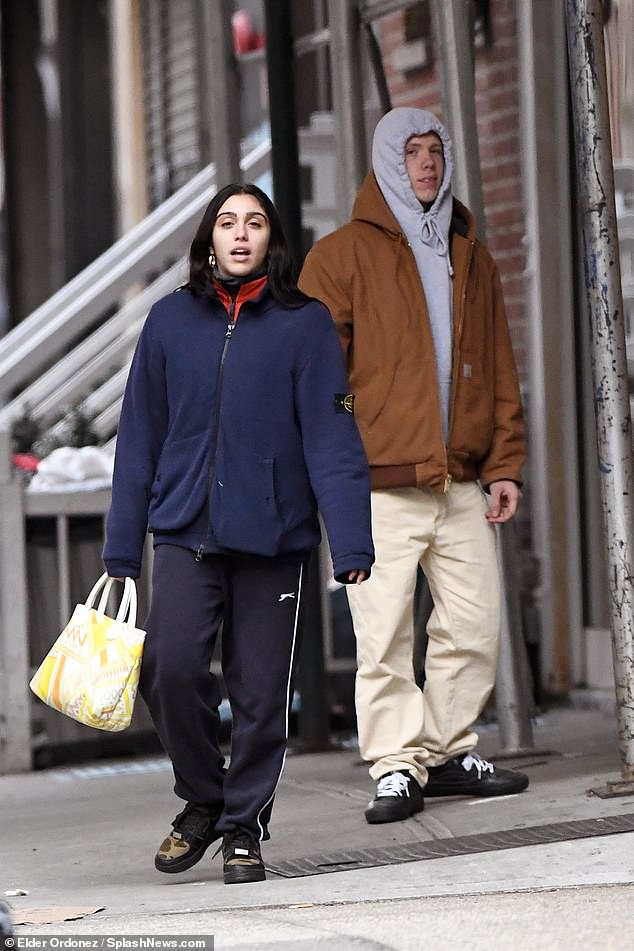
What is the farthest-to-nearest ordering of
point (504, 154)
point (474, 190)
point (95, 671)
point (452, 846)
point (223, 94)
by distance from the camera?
1. point (504, 154)
2. point (223, 94)
3. point (474, 190)
4. point (452, 846)
5. point (95, 671)

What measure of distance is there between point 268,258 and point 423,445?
91 cm

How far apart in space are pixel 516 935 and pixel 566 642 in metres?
4.09

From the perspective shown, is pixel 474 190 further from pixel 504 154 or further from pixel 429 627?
pixel 504 154

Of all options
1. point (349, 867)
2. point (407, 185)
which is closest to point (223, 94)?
point (407, 185)

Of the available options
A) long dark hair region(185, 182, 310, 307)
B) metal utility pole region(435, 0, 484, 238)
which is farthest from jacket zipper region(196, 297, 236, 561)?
metal utility pole region(435, 0, 484, 238)

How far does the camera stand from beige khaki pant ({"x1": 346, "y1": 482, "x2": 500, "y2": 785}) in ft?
17.3

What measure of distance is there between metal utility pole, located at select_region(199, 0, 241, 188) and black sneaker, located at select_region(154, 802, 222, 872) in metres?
3.39

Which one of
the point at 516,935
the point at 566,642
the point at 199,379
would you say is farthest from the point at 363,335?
the point at 566,642

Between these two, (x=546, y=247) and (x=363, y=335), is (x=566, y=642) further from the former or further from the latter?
(x=363, y=335)

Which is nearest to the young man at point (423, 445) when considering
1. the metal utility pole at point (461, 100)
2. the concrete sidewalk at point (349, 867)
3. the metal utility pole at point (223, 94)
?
the concrete sidewalk at point (349, 867)

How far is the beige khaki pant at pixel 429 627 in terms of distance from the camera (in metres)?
5.29

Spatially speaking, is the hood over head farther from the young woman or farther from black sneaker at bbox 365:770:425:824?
black sneaker at bbox 365:770:425:824

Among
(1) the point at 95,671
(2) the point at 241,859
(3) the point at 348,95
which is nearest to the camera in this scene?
(1) the point at 95,671

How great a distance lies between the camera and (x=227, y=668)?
4.59 m
